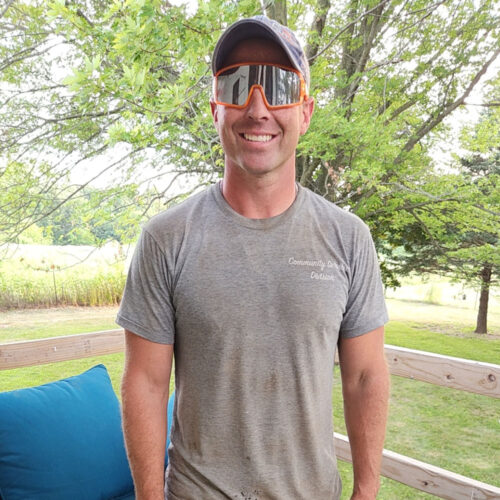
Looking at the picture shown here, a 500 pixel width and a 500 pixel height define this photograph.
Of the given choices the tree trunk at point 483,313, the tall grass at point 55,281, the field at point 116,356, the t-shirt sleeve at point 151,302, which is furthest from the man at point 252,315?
the tree trunk at point 483,313

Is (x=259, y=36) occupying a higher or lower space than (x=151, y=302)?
higher

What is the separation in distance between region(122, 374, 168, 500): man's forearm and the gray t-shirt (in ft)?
0.09

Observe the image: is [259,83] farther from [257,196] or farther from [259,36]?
[257,196]

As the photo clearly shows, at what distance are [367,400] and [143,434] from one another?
0.40 meters

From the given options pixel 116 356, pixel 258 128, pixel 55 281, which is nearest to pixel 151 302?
pixel 258 128

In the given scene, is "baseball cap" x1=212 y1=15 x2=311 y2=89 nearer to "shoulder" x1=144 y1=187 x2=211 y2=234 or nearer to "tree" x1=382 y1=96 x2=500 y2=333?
"shoulder" x1=144 y1=187 x2=211 y2=234

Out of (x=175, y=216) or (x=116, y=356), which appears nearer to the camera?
(x=175, y=216)

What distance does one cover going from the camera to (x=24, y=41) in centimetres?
431

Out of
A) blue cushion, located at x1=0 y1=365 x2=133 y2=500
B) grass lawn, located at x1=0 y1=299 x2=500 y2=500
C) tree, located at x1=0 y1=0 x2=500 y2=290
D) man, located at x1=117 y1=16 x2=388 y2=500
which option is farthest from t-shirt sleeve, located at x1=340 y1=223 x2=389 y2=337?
grass lawn, located at x1=0 y1=299 x2=500 y2=500

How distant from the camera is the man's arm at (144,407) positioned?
0.79m

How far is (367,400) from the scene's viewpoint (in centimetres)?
88

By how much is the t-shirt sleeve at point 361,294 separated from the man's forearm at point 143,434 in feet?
1.13

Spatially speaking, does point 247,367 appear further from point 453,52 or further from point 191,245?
point 453,52

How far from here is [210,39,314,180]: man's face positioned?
31.9 inches
